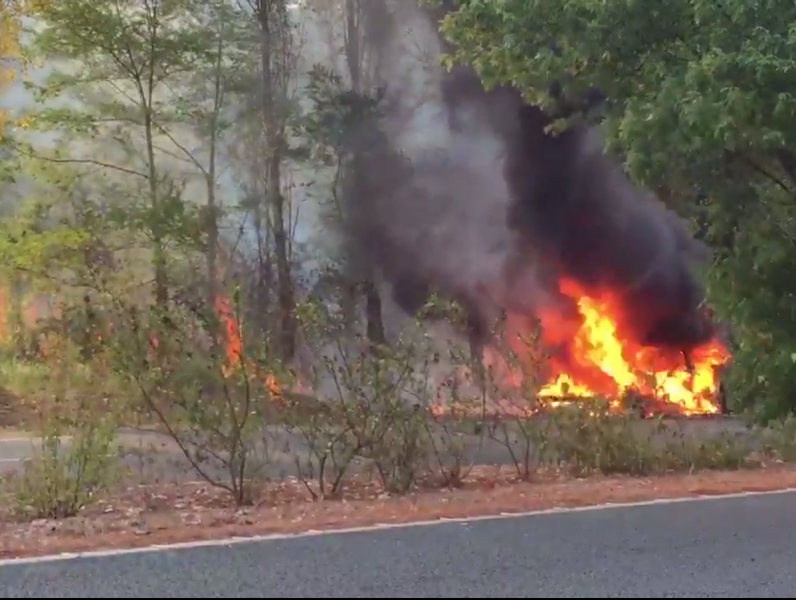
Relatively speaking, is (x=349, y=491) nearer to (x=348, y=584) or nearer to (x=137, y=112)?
(x=348, y=584)

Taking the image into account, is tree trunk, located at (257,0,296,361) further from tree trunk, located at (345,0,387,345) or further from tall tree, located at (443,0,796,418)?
tall tree, located at (443,0,796,418)

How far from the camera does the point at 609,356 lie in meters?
21.0

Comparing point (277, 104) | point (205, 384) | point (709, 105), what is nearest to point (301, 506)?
point (205, 384)

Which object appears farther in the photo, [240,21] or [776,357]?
[240,21]

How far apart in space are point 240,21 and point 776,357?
44.8 ft

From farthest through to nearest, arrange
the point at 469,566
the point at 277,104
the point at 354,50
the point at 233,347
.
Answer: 1. the point at 354,50
2. the point at 277,104
3. the point at 233,347
4. the point at 469,566

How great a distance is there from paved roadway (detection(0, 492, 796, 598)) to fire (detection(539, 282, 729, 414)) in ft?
44.0

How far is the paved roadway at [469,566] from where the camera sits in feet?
16.3

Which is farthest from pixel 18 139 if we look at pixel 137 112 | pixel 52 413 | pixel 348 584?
pixel 348 584

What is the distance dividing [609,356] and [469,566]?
1607 cm

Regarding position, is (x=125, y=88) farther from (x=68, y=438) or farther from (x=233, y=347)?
(x=68, y=438)

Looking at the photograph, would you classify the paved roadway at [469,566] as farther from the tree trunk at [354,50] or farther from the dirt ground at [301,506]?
the tree trunk at [354,50]

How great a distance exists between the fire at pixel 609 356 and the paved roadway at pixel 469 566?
1341 centimetres

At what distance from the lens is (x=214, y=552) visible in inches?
227
